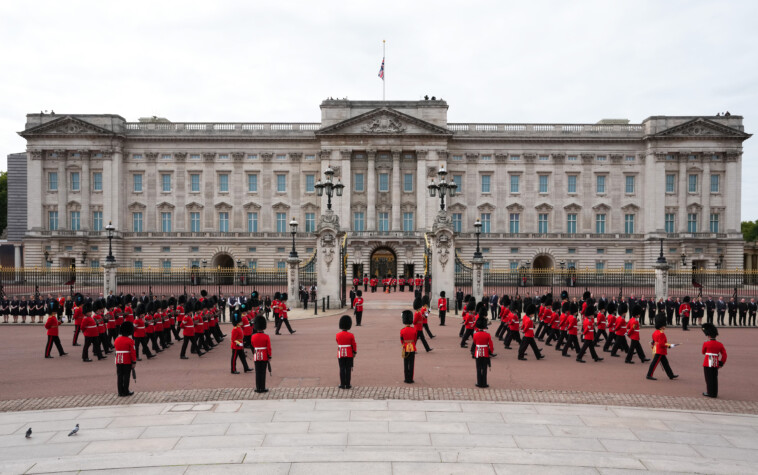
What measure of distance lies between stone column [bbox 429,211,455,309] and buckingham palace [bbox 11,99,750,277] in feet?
82.4

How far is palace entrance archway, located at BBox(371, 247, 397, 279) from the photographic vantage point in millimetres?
53500

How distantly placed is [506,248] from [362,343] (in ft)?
131

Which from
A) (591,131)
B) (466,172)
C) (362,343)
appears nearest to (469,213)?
(466,172)

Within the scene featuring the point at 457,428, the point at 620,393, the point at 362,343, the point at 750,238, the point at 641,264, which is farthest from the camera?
the point at 750,238

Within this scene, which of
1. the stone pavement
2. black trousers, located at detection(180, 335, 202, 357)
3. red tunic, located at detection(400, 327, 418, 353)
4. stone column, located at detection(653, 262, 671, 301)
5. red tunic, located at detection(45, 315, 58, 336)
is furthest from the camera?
stone column, located at detection(653, 262, 671, 301)

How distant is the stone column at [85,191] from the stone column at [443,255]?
141 ft

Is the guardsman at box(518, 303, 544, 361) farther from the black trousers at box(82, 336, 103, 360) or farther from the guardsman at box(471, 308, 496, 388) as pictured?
the black trousers at box(82, 336, 103, 360)

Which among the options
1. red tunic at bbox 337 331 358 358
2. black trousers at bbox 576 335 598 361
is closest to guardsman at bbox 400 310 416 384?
red tunic at bbox 337 331 358 358

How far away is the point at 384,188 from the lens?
5434 centimetres

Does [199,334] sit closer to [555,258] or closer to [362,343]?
[362,343]

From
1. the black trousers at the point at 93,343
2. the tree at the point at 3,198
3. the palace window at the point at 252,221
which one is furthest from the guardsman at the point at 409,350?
the tree at the point at 3,198

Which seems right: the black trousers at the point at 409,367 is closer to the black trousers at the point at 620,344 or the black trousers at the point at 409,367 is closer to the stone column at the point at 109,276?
the black trousers at the point at 620,344

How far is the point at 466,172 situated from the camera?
54.6m

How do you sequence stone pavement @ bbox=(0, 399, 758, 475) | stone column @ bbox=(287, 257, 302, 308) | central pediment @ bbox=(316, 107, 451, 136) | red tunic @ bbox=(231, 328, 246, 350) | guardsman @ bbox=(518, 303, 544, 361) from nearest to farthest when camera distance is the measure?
1. stone pavement @ bbox=(0, 399, 758, 475)
2. red tunic @ bbox=(231, 328, 246, 350)
3. guardsman @ bbox=(518, 303, 544, 361)
4. stone column @ bbox=(287, 257, 302, 308)
5. central pediment @ bbox=(316, 107, 451, 136)
